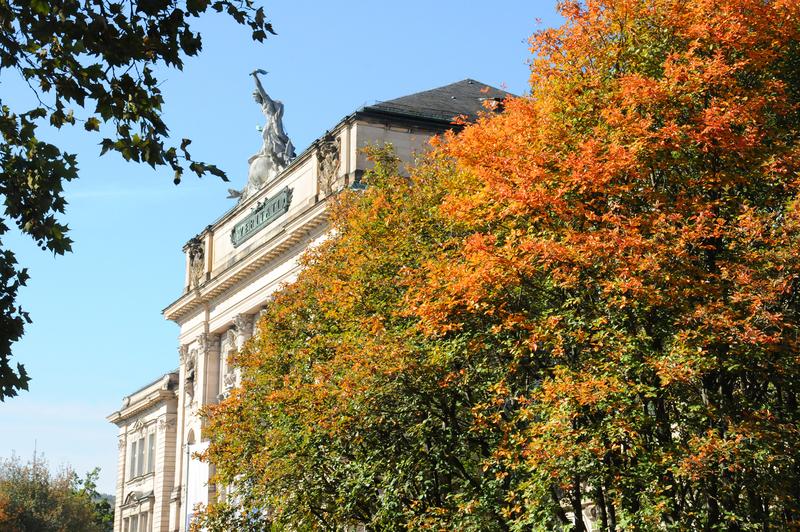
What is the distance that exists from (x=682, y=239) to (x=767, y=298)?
63.2 inches

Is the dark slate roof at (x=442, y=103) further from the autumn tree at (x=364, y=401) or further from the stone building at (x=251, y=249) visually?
the autumn tree at (x=364, y=401)

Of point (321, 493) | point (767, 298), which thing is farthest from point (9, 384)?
point (321, 493)

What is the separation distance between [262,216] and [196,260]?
31.9ft

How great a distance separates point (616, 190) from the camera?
2022 centimetres

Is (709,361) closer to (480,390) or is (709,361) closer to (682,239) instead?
(682,239)

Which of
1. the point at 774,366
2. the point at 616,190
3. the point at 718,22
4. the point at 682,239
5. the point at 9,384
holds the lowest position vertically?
the point at 9,384

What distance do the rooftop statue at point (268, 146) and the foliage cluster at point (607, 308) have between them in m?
34.4

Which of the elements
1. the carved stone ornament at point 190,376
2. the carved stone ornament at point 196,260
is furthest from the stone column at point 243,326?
the carved stone ornament at point 190,376

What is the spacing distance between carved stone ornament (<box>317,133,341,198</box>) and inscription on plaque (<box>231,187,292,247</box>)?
12.8 ft

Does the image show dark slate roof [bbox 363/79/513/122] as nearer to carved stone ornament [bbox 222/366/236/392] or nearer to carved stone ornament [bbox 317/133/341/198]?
carved stone ornament [bbox 317/133/341/198]

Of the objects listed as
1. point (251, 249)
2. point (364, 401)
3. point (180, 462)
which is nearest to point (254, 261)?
point (251, 249)

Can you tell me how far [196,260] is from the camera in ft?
217

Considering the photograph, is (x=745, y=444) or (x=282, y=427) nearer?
(x=745, y=444)

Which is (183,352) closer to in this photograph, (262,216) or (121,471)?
(262,216)
